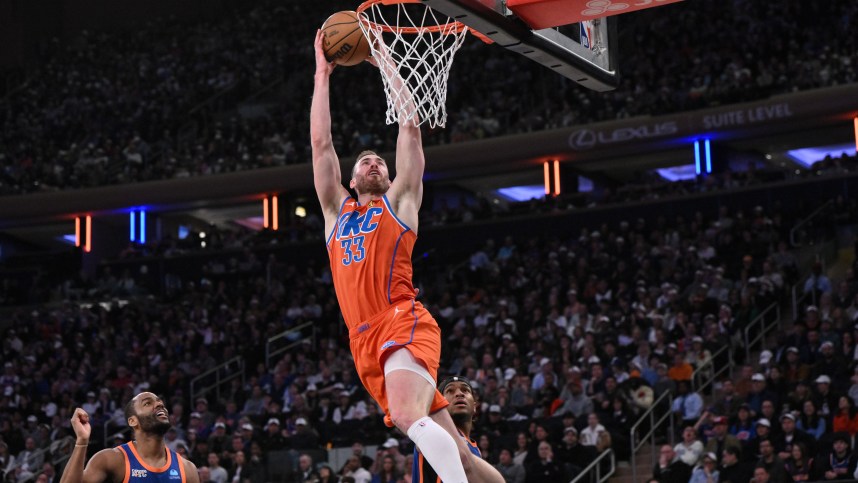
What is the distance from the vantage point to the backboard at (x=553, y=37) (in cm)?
667

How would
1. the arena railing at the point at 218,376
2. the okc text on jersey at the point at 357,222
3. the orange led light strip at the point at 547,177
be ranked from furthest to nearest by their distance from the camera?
the orange led light strip at the point at 547,177 → the arena railing at the point at 218,376 → the okc text on jersey at the point at 357,222

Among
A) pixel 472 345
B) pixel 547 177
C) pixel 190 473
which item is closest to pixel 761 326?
pixel 472 345

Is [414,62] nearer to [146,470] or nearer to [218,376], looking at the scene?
[146,470]

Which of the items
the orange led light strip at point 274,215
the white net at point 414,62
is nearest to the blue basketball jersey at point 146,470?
the white net at point 414,62

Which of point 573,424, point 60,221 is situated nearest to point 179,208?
point 60,221

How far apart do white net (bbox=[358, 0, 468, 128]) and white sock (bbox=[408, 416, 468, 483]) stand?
175cm

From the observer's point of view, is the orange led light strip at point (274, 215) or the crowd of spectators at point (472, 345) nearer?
the crowd of spectators at point (472, 345)

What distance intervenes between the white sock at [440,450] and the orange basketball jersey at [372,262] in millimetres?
778

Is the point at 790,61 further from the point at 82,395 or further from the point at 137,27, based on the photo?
the point at 137,27

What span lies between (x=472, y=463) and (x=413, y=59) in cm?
268

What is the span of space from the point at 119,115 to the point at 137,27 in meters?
6.01

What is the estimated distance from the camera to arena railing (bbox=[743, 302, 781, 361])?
1752cm

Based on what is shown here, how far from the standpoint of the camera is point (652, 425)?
15203 millimetres

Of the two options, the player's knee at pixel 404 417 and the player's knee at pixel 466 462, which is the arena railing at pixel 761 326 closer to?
the player's knee at pixel 466 462
